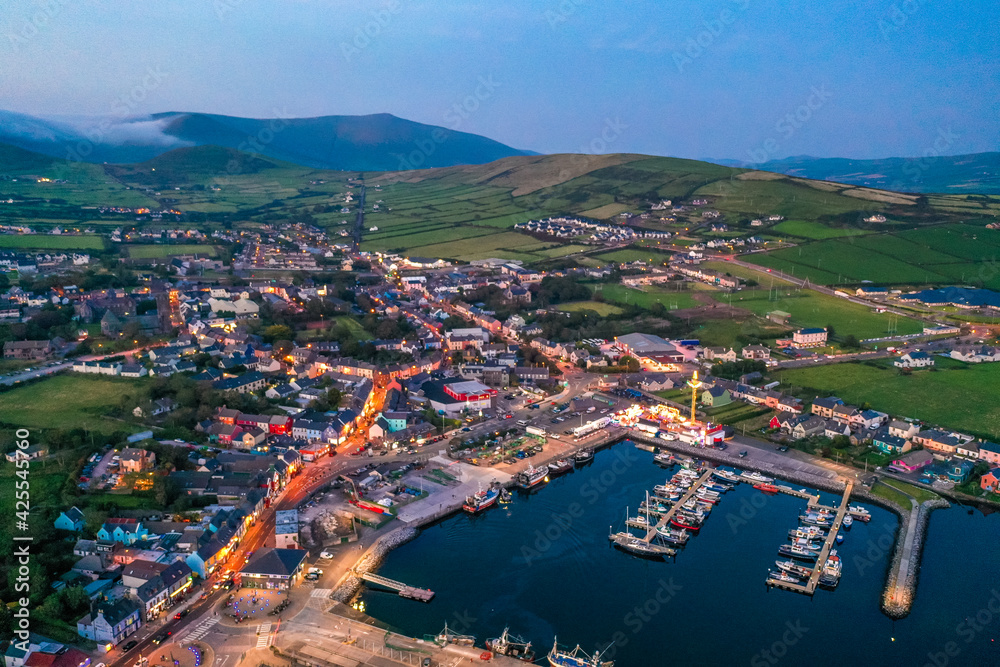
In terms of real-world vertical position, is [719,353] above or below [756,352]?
below

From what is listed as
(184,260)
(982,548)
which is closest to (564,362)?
(982,548)

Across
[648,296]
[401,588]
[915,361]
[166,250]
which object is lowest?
[401,588]

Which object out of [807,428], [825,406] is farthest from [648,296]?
[807,428]

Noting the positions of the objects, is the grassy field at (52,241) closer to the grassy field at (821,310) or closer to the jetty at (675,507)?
the grassy field at (821,310)

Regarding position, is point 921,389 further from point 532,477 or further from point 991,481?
point 532,477

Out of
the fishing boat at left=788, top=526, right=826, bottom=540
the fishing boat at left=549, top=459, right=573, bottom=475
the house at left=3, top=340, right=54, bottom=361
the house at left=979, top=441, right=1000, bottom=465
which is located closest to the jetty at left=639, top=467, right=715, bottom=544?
the fishing boat at left=788, top=526, right=826, bottom=540

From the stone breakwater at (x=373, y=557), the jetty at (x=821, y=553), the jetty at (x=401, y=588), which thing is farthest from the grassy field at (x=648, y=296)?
the jetty at (x=401, y=588)
